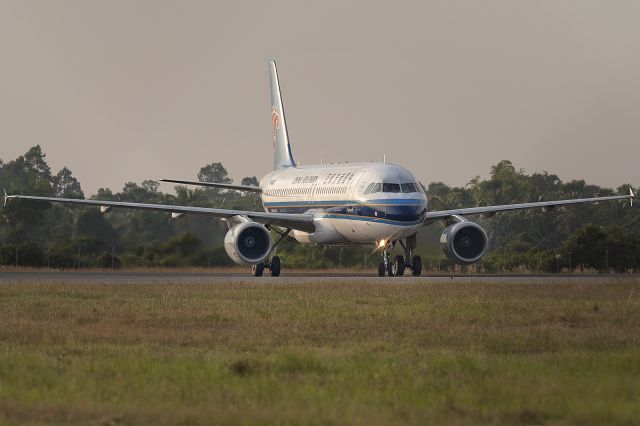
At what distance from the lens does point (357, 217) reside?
47875mm

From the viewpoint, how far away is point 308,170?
186 feet

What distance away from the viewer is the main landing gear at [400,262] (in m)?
47.6

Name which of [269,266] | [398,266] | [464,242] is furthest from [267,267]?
[464,242]

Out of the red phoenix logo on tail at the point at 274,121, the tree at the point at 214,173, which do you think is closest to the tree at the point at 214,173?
the tree at the point at 214,173

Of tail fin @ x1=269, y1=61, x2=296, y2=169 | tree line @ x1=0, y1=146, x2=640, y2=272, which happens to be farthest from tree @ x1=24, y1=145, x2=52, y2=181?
tail fin @ x1=269, y1=61, x2=296, y2=169

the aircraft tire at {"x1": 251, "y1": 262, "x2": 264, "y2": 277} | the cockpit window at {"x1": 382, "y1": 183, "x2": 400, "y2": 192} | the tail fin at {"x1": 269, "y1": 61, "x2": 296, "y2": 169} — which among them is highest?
the tail fin at {"x1": 269, "y1": 61, "x2": 296, "y2": 169}

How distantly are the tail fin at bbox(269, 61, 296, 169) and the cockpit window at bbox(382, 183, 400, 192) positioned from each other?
54.9 feet

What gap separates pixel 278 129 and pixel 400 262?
19223mm

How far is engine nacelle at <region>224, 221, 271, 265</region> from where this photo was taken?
4703 cm

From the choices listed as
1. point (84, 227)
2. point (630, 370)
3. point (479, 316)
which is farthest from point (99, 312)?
point (84, 227)

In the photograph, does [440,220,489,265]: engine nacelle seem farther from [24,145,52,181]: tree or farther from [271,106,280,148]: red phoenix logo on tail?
[24,145,52,181]: tree

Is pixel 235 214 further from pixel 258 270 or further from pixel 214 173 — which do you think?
pixel 214 173

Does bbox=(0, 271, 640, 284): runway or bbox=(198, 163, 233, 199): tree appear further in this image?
bbox=(198, 163, 233, 199): tree

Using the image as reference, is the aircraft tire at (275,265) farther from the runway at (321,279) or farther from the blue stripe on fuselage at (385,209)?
the runway at (321,279)
